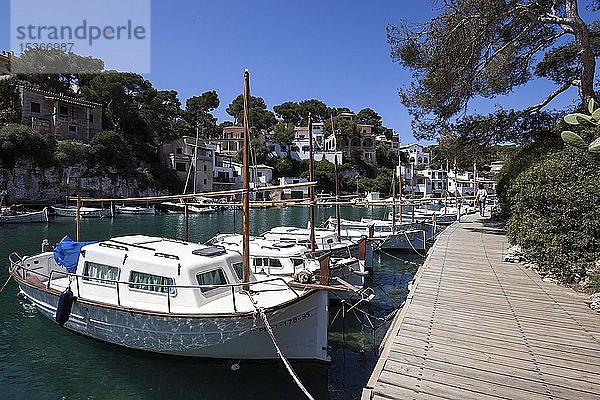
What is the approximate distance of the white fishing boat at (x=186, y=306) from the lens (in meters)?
8.95

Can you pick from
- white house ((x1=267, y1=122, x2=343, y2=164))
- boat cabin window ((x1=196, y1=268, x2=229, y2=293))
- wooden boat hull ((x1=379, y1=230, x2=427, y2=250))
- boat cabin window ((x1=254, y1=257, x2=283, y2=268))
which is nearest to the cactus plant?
boat cabin window ((x1=196, y1=268, x2=229, y2=293))

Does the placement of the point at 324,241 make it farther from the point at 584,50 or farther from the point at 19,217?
the point at 19,217

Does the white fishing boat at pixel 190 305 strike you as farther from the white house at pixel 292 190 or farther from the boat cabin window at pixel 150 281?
the white house at pixel 292 190

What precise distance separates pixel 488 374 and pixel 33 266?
50.5 ft

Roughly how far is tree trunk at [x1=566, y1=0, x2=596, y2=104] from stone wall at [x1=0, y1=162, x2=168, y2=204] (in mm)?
58038

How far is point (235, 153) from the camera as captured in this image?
87188 mm

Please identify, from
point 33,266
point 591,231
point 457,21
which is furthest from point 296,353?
point 457,21

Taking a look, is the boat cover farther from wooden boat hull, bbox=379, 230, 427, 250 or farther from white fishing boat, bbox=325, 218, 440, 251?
wooden boat hull, bbox=379, 230, 427, 250

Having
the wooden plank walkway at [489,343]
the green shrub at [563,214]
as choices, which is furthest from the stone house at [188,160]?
the wooden plank walkway at [489,343]

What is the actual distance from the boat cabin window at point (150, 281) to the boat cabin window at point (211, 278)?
690 millimetres

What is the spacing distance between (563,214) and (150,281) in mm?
10701

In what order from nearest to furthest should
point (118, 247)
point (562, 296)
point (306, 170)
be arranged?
point (562, 296), point (118, 247), point (306, 170)

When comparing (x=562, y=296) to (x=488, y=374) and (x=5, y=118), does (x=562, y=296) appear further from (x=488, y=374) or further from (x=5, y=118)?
(x=5, y=118)

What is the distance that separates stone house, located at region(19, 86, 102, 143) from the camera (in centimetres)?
5384
